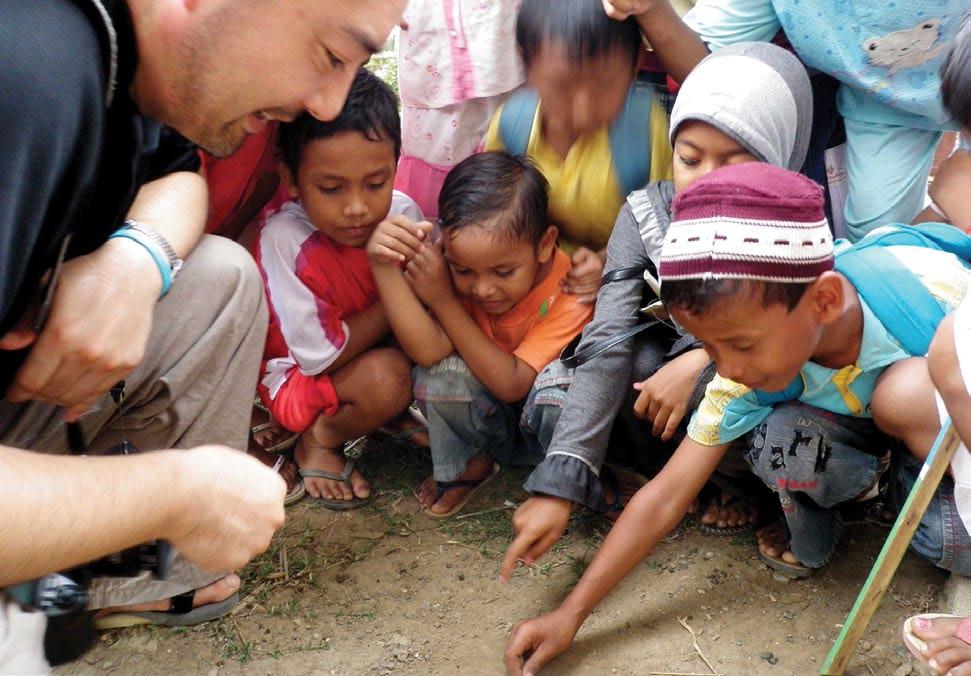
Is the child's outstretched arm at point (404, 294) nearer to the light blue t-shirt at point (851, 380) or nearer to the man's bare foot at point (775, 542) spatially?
the light blue t-shirt at point (851, 380)

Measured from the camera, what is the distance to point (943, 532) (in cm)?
199

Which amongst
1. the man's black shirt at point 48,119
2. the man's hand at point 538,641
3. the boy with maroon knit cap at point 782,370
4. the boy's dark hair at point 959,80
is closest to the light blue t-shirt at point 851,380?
the boy with maroon knit cap at point 782,370

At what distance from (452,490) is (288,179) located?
40.2 inches

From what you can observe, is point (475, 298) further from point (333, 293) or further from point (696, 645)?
point (696, 645)

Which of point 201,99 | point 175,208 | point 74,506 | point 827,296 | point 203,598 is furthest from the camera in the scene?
point 203,598

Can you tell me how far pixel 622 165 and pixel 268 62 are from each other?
1335mm

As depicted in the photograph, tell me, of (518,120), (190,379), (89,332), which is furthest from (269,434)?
(89,332)

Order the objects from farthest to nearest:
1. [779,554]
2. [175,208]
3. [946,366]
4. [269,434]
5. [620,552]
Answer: [269,434] < [779,554] < [620,552] < [175,208] < [946,366]

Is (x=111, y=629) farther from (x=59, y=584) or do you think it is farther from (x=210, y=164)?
(x=210, y=164)

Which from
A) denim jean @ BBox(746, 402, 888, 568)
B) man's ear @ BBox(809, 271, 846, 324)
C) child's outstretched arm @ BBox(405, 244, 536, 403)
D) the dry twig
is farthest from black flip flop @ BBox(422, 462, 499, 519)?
man's ear @ BBox(809, 271, 846, 324)

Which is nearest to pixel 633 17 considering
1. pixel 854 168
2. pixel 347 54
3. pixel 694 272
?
pixel 854 168

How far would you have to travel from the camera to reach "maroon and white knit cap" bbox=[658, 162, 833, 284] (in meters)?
1.80

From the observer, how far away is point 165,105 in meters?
1.57

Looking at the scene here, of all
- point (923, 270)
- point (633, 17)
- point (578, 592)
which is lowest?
point (578, 592)
